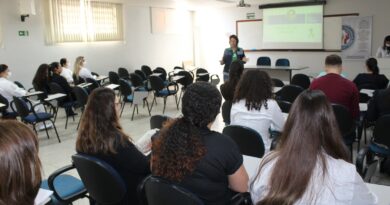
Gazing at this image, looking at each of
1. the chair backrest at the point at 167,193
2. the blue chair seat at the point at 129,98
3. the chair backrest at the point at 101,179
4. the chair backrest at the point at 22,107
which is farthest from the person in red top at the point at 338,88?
the chair backrest at the point at 22,107

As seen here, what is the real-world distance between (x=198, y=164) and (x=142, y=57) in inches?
376

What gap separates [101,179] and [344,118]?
255 cm

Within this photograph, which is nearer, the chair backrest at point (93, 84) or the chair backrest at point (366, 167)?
the chair backrest at point (366, 167)

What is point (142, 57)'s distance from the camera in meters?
11.0

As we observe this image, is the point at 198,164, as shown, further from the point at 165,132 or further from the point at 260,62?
the point at 260,62

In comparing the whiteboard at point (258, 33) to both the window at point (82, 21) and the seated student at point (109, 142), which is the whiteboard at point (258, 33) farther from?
the seated student at point (109, 142)

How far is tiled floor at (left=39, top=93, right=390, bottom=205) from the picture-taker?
180 inches

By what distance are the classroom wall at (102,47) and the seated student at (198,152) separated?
6.88 meters

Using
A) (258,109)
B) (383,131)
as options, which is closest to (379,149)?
(383,131)

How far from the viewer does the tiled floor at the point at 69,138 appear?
4.57 m

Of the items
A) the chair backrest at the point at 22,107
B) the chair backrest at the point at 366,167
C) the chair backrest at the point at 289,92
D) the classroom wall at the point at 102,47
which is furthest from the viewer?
the classroom wall at the point at 102,47

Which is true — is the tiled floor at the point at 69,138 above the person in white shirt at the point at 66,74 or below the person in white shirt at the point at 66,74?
below

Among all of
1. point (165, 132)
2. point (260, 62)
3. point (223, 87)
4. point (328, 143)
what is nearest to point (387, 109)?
point (223, 87)

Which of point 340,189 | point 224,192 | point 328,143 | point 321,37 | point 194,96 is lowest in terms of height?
point 224,192
